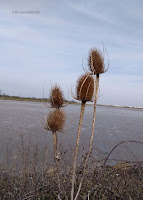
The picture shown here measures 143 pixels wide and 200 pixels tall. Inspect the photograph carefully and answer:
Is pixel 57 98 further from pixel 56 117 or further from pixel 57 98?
pixel 56 117

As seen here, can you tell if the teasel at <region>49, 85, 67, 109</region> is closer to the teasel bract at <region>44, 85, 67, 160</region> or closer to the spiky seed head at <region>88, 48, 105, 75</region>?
the teasel bract at <region>44, 85, 67, 160</region>

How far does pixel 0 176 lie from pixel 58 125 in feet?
5.48

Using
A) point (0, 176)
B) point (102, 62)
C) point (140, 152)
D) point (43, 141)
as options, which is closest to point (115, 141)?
point (140, 152)

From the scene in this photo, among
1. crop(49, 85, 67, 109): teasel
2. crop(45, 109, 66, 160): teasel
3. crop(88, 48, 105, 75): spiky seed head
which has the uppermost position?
crop(88, 48, 105, 75): spiky seed head

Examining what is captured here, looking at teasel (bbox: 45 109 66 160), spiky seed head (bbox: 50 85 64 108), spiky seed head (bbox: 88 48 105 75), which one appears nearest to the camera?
Result: spiky seed head (bbox: 88 48 105 75)

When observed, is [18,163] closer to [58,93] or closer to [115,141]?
[58,93]

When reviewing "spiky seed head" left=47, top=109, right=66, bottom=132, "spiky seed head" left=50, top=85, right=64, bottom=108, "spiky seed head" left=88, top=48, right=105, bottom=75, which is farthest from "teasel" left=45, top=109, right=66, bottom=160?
"spiky seed head" left=88, top=48, right=105, bottom=75

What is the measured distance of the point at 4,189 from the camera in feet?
10.0

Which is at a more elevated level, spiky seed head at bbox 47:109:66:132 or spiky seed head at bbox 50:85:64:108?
spiky seed head at bbox 50:85:64:108

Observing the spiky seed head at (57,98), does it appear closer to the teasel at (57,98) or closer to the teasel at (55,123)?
the teasel at (57,98)

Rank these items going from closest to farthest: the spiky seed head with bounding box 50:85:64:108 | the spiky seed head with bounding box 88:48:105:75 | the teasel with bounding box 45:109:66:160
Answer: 1. the spiky seed head with bounding box 88:48:105:75
2. the teasel with bounding box 45:109:66:160
3. the spiky seed head with bounding box 50:85:64:108

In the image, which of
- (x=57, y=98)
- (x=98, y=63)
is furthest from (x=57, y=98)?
(x=98, y=63)

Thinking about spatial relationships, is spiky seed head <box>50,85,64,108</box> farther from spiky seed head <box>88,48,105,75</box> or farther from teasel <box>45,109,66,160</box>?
spiky seed head <box>88,48,105,75</box>

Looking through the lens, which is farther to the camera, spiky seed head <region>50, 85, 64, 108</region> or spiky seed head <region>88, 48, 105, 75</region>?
spiky seed head <region>50, 85, 64, 108</region>
